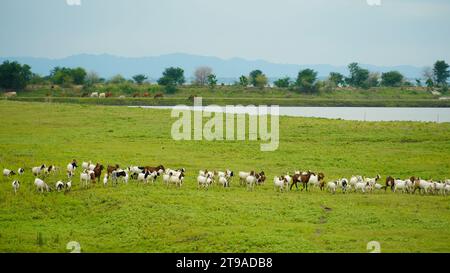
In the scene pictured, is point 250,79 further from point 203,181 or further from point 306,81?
point 203,181

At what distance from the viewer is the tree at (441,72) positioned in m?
159

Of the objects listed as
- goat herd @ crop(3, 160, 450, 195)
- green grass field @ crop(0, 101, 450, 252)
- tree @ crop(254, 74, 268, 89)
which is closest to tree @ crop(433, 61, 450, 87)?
tree @ crop(254, 74, 268, 89)

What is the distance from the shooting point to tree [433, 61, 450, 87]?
159250mm

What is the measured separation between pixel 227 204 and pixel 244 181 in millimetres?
5877

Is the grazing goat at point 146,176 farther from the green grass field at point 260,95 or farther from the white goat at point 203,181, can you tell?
the green grass field at point 260,95

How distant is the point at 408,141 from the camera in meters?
46.3

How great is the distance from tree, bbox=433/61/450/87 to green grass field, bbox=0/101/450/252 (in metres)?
120

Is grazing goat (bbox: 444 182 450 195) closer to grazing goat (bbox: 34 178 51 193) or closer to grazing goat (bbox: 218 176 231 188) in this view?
grazing goat (bbox: 218 176 231 188)

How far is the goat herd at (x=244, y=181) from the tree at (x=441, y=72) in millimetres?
136922

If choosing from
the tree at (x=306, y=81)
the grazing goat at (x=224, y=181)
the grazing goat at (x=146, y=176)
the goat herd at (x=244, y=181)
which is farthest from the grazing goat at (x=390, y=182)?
the tree at (x=306, y=81)

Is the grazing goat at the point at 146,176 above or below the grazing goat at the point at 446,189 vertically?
above

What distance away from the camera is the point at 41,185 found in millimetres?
28891
